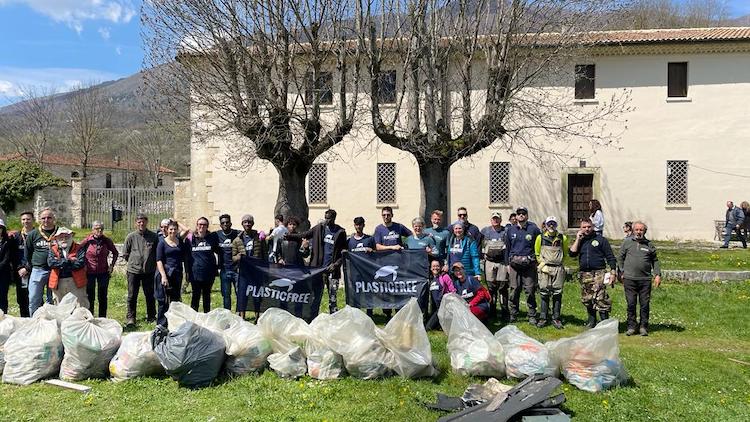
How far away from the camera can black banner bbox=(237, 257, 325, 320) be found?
27.7ft

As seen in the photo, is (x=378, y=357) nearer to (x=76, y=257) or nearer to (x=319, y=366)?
(x=319, y=366)

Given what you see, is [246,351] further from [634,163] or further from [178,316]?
[634,163]

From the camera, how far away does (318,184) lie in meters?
22.5

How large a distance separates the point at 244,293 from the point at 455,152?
22.0 feet

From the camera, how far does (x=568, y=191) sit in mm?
21594

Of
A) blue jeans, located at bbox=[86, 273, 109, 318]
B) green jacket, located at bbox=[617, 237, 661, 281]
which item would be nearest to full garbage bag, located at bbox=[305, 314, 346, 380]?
blue jeans, located at bbox=[86, 273, 109, 318]

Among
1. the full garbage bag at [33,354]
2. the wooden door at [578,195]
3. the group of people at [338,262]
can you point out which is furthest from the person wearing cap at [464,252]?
the wooden door at [578,195]

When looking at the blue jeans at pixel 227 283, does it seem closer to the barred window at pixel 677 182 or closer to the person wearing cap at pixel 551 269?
the person wearing cap at pixel 551 269

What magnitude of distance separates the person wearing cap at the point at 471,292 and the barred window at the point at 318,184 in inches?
564

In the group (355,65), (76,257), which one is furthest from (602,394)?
(355,65)

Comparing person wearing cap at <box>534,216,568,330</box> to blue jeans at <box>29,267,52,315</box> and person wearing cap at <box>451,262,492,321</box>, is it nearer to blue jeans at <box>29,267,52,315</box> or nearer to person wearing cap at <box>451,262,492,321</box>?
person wearing cap at <box>451,262,492,321</box>

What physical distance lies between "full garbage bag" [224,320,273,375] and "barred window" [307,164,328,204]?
1602 cm

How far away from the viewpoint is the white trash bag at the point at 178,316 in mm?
6754

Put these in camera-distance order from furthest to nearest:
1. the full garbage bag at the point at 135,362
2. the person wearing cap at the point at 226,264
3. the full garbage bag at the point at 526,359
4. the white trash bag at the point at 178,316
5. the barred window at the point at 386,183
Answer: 1. the barred window at the point at 386,183
2. the person wearing cap at the point at 226,264
3. the white trash bag at the point at 178,316
4. the full garbage bag at the point at 135,362
5. the full garbage bag at the point at 526,359
